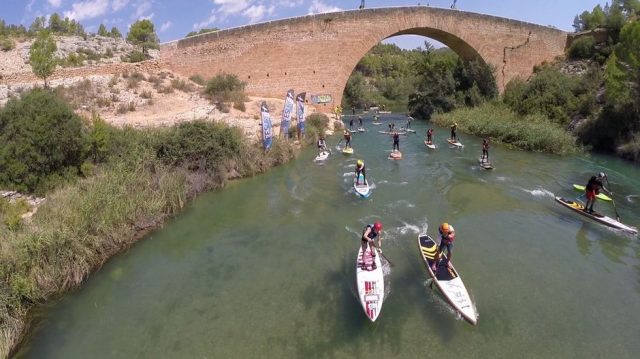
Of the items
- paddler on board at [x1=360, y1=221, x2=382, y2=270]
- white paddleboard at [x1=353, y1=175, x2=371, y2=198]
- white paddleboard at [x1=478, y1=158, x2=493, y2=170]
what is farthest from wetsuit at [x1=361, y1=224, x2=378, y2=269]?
white paddleboard at [x1=478, y1=158, x2=493, y2=170]

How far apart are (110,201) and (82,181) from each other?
249 cm

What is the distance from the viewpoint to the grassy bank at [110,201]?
26.7ft

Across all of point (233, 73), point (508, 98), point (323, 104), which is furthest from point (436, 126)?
point (233, 73)

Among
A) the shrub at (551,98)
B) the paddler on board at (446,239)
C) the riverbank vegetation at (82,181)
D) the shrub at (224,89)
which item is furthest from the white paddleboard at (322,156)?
Answer: the shrub at (551,98)

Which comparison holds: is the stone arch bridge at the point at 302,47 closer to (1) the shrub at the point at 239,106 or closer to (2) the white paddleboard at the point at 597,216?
(1) the shrub at the point at 239,106

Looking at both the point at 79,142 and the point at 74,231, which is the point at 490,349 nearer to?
the point at 74,231

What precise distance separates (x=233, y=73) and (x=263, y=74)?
2.12 metres

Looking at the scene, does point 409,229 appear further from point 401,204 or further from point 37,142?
point 37,142

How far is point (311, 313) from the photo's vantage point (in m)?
7.91

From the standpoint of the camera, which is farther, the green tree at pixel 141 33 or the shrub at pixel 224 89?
the green tree at pixel 141 33

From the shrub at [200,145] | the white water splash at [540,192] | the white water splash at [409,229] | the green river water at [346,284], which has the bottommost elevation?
the green river water at [346,284]

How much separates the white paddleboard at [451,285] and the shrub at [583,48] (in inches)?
1240

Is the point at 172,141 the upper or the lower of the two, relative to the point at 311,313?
upper

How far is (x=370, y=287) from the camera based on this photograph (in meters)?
8.04
